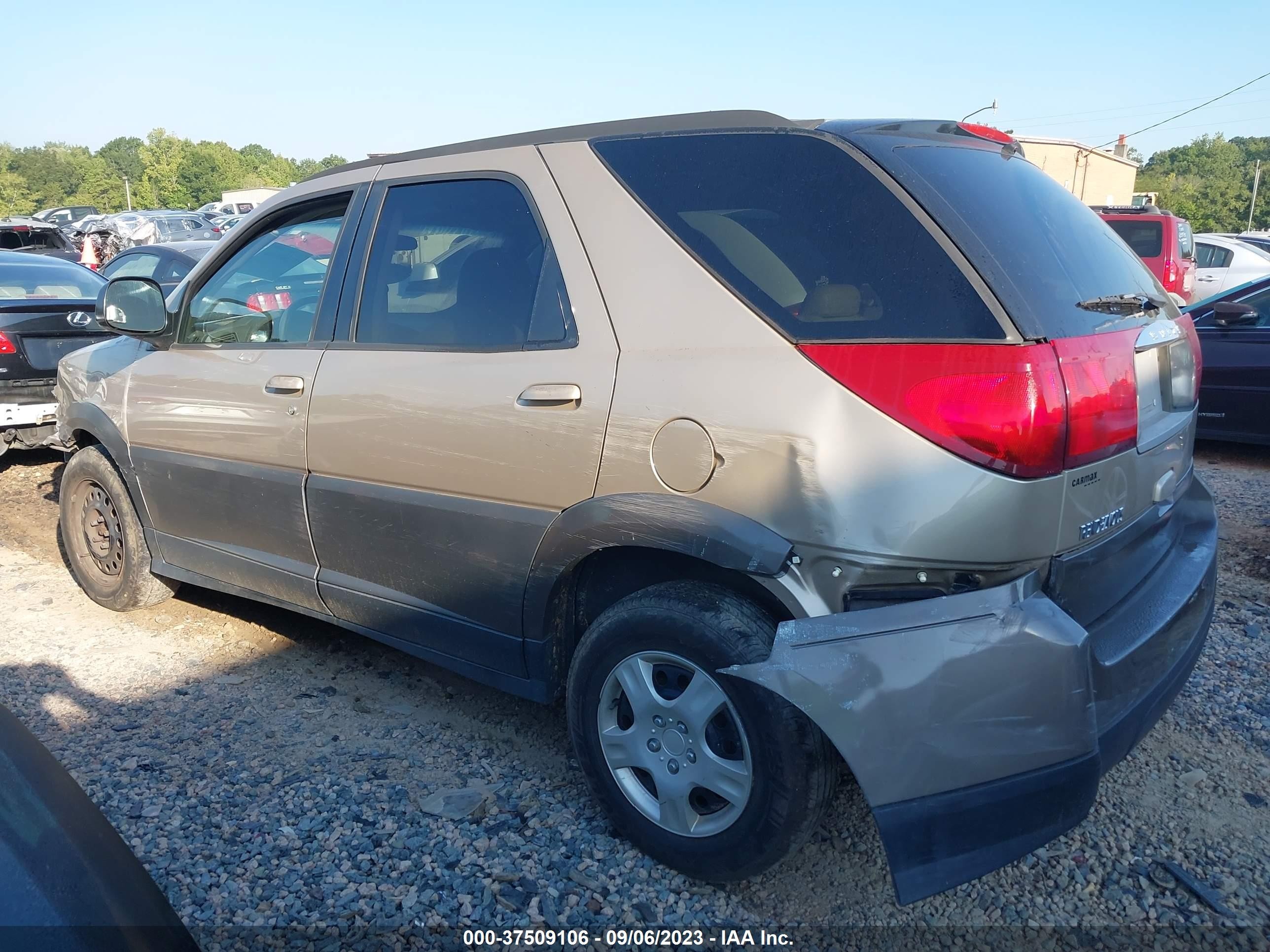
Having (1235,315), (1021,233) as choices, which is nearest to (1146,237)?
(1235,315)

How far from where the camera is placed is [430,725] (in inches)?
134

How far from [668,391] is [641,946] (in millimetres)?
1383

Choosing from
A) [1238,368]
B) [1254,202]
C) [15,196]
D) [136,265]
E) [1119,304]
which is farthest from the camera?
[15,196]

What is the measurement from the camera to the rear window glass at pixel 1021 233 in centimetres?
208

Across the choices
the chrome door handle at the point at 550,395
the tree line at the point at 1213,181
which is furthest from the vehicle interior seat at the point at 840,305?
the tree line at the point at 1213,181

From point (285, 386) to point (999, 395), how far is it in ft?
7.96

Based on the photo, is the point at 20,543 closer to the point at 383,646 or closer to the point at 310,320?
the point at 383,646

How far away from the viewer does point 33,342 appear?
6613 mm

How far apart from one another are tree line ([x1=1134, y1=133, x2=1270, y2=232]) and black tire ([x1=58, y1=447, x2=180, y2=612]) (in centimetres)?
5323

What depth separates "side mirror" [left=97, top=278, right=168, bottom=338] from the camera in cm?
389

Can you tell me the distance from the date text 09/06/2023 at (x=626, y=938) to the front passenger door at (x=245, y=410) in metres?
1.54

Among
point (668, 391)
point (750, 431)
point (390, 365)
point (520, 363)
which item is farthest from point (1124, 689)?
point (390, 365)

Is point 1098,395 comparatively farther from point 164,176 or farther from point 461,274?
point 164,176

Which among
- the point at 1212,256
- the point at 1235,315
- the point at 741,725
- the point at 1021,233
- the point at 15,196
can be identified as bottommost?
the point at 741,725
